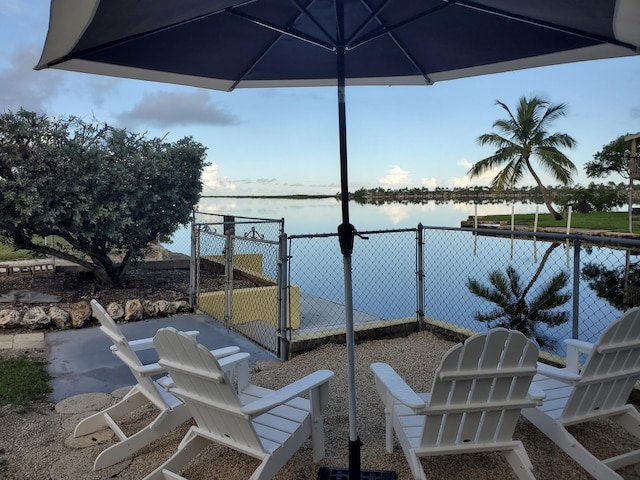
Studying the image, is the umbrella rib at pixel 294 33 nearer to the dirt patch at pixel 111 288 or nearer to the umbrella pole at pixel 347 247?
the umbrella pole at pixel 347 247

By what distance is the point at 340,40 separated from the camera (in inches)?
83.7

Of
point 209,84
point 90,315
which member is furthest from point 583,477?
point 90,315

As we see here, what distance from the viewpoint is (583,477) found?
2271mm

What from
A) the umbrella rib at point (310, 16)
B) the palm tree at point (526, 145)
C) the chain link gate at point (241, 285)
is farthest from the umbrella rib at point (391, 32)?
the palm tree at point (526, 145)

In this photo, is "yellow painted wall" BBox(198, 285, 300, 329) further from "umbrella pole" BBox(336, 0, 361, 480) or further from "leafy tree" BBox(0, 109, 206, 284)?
"umbrella pole" BBox(336, 0, 361, 480)

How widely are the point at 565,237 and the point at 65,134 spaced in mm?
6950

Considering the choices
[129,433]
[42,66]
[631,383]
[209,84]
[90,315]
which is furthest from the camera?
[90,315]

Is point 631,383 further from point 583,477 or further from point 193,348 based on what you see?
point 193,348

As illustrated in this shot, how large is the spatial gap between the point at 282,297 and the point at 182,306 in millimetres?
2377

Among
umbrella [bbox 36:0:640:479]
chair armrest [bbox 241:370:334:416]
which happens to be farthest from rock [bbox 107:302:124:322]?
chair armrest [bbox 241:370:334:416]

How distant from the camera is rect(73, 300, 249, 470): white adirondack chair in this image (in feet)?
8.13

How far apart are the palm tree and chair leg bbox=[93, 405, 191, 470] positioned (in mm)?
27786

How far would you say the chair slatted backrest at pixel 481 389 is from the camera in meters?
2.00

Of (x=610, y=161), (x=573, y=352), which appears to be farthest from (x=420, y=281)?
(x=610, y=161)
